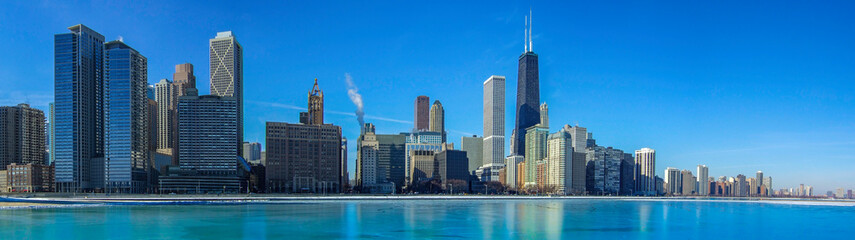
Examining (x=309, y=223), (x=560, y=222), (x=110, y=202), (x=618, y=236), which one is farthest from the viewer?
(x=110, y=202)

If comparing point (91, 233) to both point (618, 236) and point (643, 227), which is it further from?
point (643, 227)

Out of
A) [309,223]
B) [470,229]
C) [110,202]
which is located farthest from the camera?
[110,202]

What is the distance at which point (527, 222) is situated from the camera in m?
76.2

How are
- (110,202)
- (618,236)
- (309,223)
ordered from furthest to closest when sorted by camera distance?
(110,202)
(309,223)
(618,236)

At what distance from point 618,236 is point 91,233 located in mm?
54856

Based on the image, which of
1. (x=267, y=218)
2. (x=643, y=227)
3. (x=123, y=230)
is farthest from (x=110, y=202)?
(x=643, y=227)

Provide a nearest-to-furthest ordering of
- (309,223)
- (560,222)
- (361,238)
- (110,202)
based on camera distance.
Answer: (361,238) < (309,223) < (560,222) < (110,202)

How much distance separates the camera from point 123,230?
62094 mm

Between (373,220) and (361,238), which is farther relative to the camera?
(373,220)

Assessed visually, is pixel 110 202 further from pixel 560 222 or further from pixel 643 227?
pixel 643 227

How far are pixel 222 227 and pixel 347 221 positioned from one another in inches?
631

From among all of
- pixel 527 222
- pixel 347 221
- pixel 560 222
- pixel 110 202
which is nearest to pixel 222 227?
pixel 347 221

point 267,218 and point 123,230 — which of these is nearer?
point 123,230

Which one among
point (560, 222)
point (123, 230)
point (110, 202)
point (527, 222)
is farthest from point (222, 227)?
point (110, 202)
